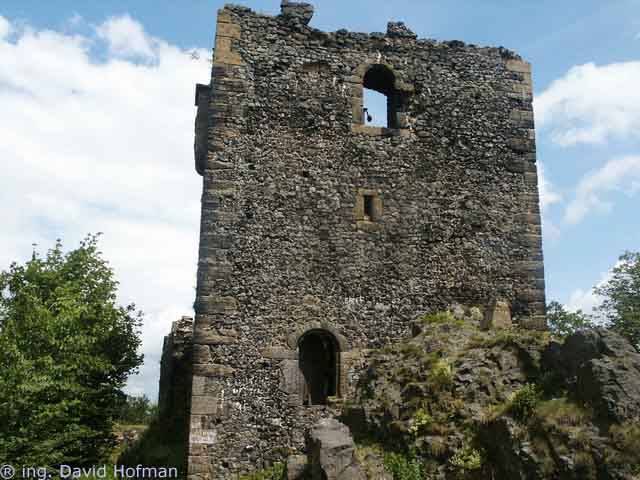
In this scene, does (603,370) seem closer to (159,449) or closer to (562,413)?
(562,413)

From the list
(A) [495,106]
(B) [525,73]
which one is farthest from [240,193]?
(B) [525,73]

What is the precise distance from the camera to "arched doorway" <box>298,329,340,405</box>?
12.2 meters

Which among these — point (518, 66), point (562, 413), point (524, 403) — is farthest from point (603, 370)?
point (518, 66)

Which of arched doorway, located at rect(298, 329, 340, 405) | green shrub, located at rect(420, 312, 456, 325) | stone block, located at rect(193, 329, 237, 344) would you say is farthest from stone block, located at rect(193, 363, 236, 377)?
green shrub, located at rect(420, 312, 456, 325)

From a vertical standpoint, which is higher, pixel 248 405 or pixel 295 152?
pixel 295 152

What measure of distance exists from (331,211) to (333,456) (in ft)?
17.5

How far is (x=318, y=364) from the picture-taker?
1245cm

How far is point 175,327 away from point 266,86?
710 centimetres

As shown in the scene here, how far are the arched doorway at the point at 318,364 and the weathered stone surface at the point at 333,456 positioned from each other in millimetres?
2680

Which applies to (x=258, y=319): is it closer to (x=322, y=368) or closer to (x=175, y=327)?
(x=322, y=368)

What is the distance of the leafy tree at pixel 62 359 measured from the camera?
43.2ft

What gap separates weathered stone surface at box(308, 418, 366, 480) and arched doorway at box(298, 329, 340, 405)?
2680 mm

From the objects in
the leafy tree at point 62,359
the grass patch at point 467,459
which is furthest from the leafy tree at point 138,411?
the grass patch at point 467,459

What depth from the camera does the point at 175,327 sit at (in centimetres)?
1658
